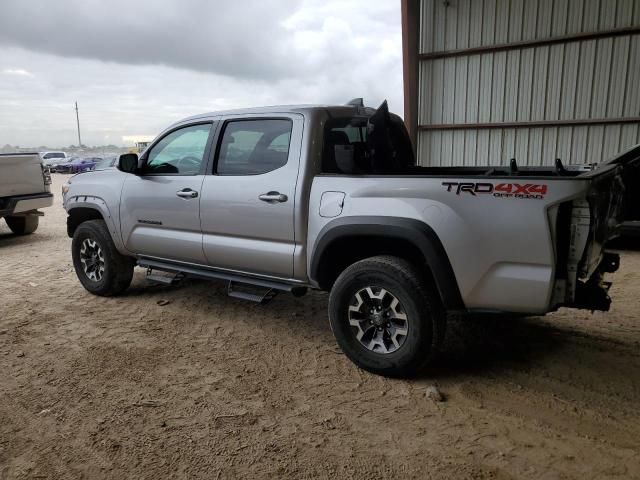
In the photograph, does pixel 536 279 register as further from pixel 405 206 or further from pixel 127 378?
pixel 127 378

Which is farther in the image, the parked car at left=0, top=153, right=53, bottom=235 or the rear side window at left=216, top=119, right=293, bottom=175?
the parked car at left=0, top=153, right=53, bottom=235

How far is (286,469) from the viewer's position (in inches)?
98.3

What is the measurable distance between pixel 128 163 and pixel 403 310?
2.98 m

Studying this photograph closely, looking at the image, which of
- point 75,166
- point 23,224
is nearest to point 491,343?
point 23,224

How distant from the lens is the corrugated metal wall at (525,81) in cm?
930

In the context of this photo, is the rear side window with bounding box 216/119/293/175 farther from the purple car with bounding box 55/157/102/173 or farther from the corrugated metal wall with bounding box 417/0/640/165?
the purple car with bounding box 55/157/102/173

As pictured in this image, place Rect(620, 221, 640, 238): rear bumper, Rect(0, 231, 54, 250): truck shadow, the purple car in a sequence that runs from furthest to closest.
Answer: the purple car → Rect(0, 231, 54, 250): truck shadow → Rect(620, 221, 640, 238): rear bumper

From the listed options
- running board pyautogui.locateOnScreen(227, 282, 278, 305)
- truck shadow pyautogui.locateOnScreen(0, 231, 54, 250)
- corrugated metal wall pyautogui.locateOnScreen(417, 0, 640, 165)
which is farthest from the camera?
corrugated metal wall pyautogui.locateOnScreen(417, 0, 640, 165)

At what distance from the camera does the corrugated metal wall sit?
9.30m

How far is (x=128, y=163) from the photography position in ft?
15.5

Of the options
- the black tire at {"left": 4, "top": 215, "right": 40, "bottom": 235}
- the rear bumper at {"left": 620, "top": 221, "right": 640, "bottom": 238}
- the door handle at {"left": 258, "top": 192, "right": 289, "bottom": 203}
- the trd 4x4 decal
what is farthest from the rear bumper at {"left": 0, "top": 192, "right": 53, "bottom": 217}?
the rear bumper at {"left": 620, "top": 221, "right": 640, "bottom": 238}

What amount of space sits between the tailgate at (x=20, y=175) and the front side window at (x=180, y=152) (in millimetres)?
5190

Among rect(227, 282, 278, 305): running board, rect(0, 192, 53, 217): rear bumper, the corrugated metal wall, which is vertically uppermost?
the corrugated metal wall

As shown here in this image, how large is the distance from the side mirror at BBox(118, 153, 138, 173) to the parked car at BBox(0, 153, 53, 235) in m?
5.08
